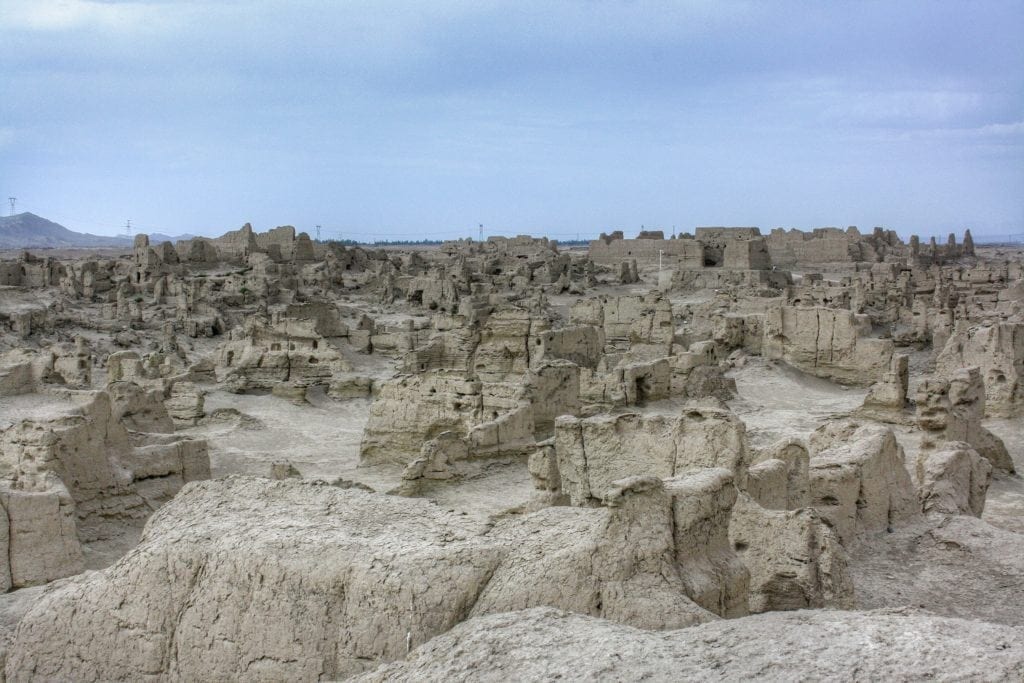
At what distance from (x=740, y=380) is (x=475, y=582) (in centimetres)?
1404

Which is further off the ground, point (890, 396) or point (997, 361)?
point (997, 361)

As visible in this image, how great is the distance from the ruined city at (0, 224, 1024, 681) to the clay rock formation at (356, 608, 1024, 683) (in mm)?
13

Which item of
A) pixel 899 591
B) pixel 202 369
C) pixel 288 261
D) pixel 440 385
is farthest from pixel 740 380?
pixel 288 261

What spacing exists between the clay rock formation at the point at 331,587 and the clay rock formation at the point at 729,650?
28 cm

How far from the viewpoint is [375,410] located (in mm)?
13219

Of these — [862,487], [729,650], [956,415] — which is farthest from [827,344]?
[729,650]

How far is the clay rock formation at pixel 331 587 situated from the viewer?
4.34 m

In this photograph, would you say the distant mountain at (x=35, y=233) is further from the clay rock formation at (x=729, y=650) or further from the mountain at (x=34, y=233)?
the clay rock formation at (x=729, y=650)

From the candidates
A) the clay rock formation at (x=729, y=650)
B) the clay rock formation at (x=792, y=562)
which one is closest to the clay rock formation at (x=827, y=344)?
the clay rock formation at (x=792, y=562)

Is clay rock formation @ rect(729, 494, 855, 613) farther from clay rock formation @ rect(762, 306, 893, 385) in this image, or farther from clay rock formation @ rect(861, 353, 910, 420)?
clay rock formation @ rect(762, 306, 893, 385)

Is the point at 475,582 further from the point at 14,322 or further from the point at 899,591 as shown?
the point at 14,322

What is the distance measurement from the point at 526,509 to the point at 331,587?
3770 mm

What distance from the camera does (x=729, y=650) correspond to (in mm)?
3523

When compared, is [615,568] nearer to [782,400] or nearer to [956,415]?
[956,415]
